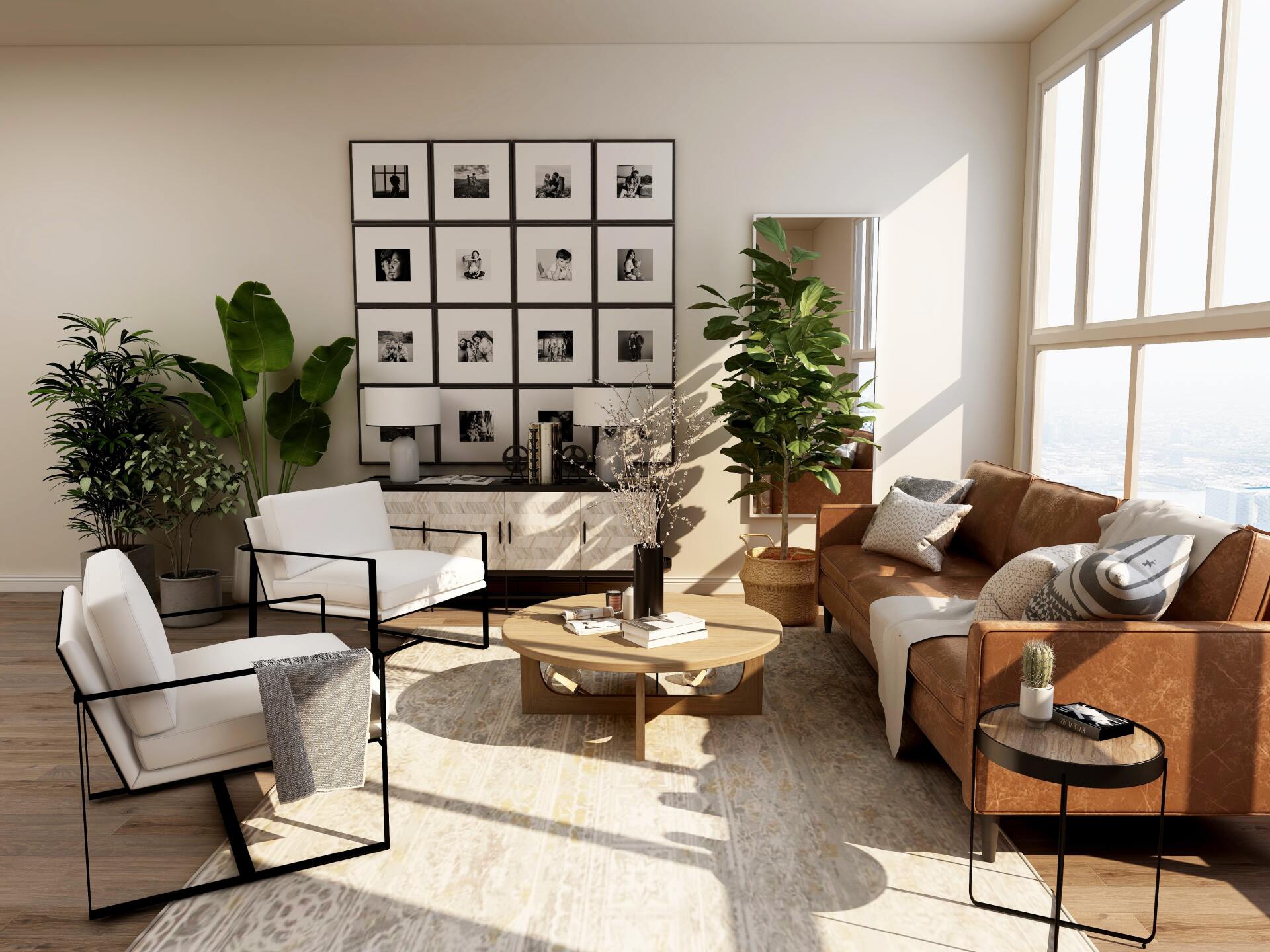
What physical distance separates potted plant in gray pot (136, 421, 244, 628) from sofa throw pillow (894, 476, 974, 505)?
12.1ft

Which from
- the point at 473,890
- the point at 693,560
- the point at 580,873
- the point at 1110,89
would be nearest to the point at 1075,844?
the point at 580,873

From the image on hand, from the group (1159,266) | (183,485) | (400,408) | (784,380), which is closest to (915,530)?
(784,380)

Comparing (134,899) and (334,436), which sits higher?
(334,436)

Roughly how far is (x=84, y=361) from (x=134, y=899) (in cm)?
369

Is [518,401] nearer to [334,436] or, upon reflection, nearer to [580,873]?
[334,436]

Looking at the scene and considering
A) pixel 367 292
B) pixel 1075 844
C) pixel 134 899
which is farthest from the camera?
pixel 367 292

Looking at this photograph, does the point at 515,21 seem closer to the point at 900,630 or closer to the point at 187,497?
the point at 187,497

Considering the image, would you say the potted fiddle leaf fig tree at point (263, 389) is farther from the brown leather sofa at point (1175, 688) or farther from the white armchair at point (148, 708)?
the brown leather sofa at point (1175, 688)

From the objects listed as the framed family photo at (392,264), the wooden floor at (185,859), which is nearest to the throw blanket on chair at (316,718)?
the wooden floor at (185,859)

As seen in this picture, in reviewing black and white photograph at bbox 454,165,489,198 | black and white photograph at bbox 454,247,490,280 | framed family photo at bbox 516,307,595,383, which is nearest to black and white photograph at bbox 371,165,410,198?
black and white photograph at bbox 454,165,489,198

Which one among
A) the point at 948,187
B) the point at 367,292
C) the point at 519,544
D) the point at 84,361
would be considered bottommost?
the point at 519,544

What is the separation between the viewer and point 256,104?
5227 millimetres

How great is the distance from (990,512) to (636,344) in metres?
2.27

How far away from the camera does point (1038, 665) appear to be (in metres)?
2.16
